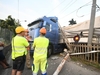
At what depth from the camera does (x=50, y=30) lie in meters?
11.2

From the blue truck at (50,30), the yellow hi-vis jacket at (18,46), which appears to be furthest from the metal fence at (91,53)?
the yellow hi-vis jacket at (18,46)

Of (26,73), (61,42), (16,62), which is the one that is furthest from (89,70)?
(61,42)

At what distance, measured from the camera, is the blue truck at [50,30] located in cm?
1008

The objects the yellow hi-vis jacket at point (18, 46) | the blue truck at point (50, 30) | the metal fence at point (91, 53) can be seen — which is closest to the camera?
the yellow hi-vis jacket at point (18, 46)

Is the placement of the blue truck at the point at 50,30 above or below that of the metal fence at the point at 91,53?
above

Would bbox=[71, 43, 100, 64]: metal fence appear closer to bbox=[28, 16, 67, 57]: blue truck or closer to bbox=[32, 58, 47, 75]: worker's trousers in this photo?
bbox=[28, 16, 67, 57]: blue truck

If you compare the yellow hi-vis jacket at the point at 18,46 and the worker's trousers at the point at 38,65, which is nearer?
the yellow hi-vis jacket at the point at 18,46

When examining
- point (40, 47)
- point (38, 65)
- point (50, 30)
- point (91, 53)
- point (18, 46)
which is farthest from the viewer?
point (50, 30)

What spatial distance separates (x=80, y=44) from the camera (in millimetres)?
10102

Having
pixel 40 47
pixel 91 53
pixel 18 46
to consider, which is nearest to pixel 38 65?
pixel 40 47

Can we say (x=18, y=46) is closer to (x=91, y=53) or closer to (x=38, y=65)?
(x=38, y=65)

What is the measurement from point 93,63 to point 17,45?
502 centimetres

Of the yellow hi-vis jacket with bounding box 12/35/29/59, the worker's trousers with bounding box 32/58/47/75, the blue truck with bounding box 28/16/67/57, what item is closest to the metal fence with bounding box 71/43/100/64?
the blue truck with bounding box 28/16/67/57

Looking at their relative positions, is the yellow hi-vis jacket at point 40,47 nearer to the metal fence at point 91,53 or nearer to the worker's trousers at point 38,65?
the worker's trousers at point 38,65
